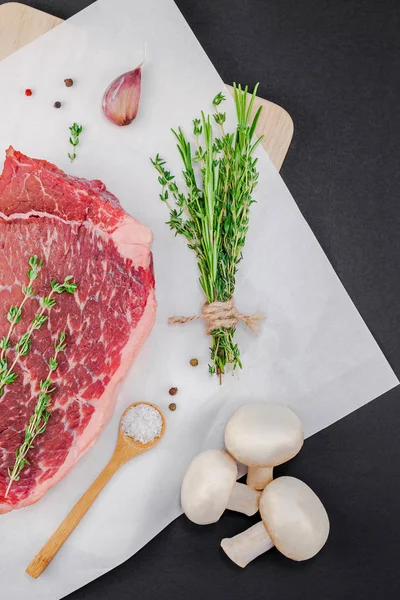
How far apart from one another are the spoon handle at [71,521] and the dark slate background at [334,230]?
0.19 meters

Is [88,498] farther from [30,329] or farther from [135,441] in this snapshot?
[30,329]

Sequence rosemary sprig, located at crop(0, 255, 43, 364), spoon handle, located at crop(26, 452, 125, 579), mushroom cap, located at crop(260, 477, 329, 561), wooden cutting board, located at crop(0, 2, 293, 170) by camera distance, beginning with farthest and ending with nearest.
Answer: wooden cutting board, located at crop(0, 2, 293, 170) → spoon handle, located at crop(26, 452, 125, 579) → mushroom cap, located at crop(260, 477, 329, 561) → rosemary sprig, located at crop(0, 255, 43, 364)

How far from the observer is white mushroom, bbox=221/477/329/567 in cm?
214

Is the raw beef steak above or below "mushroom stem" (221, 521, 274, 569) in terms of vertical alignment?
above

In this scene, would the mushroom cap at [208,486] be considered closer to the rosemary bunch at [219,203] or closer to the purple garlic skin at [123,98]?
the rosemary bunch at [219,203]

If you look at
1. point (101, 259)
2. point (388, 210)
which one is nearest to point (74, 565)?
point (101, 259)

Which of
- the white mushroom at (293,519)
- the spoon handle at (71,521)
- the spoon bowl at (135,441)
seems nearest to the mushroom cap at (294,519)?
the white mushroom at (293,519)

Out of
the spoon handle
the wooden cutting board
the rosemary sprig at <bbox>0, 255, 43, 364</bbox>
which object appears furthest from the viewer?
the wooden cutting board

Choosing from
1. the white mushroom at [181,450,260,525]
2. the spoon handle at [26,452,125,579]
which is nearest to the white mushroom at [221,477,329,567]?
the white mushroom at [181,450,260,525]

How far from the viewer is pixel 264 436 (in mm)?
2146

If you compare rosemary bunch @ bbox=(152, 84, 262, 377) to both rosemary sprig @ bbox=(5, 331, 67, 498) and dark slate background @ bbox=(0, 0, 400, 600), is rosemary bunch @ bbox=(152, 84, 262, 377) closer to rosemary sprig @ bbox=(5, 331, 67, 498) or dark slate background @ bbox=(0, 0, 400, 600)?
dark slate background @ bbox=(0, 0, 400, 600)

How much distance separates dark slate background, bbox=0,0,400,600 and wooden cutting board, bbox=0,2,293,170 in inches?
2.7

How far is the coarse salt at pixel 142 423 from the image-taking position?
2.29 metres

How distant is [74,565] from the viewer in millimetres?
2279
